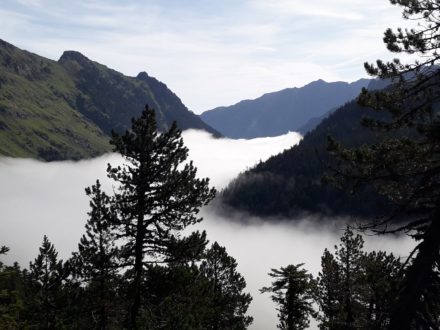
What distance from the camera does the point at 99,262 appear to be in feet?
74.2

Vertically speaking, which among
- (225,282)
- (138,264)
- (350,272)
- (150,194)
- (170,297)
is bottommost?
(225,282)

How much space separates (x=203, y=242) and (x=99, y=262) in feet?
17.7

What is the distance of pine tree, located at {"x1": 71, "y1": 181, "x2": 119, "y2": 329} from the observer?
2159cm

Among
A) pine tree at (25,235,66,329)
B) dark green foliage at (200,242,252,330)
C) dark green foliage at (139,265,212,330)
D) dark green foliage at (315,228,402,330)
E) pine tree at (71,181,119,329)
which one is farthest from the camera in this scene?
dark green foliage at (200,242,252,330)

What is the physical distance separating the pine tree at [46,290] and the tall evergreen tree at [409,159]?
2088 cm

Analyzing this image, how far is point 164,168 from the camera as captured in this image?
70.7 ft

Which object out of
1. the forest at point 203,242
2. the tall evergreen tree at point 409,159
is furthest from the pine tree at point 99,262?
the tall evergreen tree at point 409,159

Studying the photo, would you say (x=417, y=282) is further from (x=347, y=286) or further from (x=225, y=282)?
(x=225, y=282)

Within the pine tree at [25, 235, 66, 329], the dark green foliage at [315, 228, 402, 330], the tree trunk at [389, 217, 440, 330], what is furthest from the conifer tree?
the tree trunk at [389, 217, 440, 330]

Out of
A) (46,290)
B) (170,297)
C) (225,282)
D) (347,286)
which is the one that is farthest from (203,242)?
(225,282)

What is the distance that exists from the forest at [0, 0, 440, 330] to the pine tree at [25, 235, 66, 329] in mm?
94

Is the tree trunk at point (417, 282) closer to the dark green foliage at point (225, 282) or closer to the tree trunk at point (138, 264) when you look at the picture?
the tree trunk at point (138, 264)

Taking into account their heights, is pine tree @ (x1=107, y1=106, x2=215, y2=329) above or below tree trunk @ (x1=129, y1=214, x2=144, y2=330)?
above

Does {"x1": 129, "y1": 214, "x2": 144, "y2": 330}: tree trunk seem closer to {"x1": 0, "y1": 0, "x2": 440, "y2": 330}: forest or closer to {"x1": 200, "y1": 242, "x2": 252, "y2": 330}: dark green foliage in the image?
{"x1": 0, "y1": 0, "x2": 440, "y2": 330}: forest
